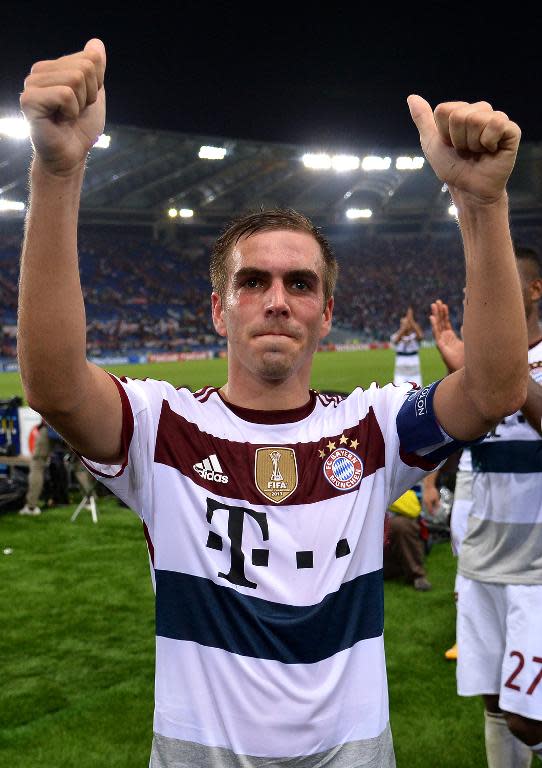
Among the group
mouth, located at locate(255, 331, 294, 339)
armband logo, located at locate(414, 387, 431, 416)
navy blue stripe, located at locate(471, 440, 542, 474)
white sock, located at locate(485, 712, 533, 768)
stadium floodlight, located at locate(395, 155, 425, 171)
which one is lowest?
white sock, located at locate(485, 712, 533, 768)

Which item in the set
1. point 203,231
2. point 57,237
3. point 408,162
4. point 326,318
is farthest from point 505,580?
point 203,231

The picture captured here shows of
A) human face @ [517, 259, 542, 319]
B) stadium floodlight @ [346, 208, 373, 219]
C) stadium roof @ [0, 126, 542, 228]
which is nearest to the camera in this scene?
human face @ [517, 259, 542, 319]

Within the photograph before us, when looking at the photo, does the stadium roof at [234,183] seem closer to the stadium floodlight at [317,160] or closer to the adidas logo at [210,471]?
the stadium floodlight at [317,160]

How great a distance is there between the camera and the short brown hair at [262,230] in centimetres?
179

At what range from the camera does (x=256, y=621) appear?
5.21 ft

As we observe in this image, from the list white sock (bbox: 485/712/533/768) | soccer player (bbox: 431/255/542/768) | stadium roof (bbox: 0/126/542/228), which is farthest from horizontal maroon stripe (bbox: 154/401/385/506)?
stadium roof (bbox: 0/126/542/228)

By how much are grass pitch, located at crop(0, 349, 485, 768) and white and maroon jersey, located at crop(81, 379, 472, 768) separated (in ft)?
7.90

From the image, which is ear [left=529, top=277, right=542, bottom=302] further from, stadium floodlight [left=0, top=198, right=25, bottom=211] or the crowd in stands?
stadium floodlight [left=0, top=198, right=25, bottom=211]

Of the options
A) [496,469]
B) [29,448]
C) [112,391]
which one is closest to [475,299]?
[112,391]

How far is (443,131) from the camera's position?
Answer: 1.38 meters

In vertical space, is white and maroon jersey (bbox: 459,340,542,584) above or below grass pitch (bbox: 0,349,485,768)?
above

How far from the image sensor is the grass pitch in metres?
3.79

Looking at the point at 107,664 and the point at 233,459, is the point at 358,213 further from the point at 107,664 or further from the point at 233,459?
the point at 233,459

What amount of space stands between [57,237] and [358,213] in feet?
167
